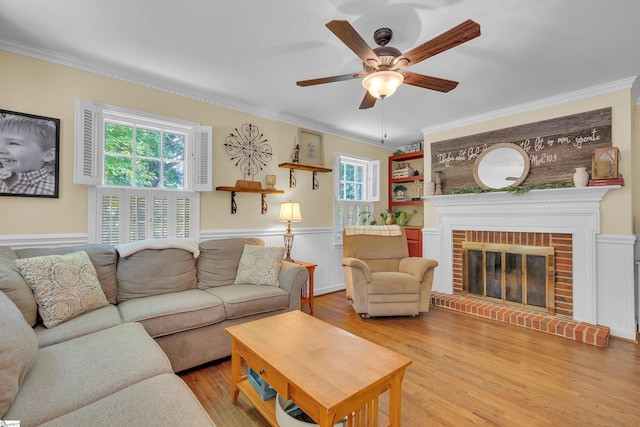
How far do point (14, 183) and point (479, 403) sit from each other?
3.64 meters

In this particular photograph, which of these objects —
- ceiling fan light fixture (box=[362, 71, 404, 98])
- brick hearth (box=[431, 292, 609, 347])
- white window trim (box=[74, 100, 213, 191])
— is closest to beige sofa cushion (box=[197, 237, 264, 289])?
white window trim (box=[74, 100, 213, 191])

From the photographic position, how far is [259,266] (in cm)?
284

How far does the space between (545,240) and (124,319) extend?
4.06 metres

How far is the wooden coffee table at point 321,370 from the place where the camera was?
1195 millimetres

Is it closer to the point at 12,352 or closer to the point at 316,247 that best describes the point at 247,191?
the point at 316,247

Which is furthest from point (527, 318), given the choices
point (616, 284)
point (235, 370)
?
point (235, 370)

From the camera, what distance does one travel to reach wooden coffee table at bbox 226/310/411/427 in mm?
1195

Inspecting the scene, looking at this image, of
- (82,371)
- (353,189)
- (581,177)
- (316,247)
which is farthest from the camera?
(353,189)

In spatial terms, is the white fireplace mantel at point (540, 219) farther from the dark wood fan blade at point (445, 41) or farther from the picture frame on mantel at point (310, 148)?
the dark wood fan blade at point (445, 41)

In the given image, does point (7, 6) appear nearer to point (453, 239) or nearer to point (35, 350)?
point (35, 350)

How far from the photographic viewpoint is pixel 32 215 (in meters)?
2.29

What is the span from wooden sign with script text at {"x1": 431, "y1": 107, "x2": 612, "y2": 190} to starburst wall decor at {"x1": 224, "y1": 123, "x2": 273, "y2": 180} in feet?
8.60

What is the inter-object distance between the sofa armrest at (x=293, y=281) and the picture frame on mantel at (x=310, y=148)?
1687 mm

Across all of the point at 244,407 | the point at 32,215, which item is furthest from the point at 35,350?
the point at 32,215
